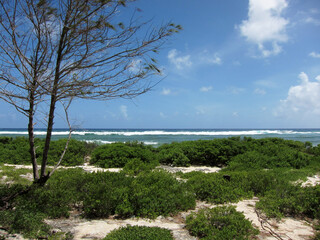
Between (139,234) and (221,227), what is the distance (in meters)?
1.36

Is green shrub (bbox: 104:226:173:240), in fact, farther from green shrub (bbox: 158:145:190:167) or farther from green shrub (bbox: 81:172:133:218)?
green shrub (bbox: 158:145:190:167)

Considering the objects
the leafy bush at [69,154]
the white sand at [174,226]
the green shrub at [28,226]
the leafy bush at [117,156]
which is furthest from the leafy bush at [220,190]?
the leafy bush at [69,154]

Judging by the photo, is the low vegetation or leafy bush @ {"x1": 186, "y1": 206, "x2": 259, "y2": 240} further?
the low vegetation

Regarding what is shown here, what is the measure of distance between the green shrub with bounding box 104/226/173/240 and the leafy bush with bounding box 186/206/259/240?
516 millimetres

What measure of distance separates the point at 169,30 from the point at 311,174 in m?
8.04

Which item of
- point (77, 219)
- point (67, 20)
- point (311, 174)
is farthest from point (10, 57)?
point (311, 174)

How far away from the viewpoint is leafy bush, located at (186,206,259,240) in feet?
11.7

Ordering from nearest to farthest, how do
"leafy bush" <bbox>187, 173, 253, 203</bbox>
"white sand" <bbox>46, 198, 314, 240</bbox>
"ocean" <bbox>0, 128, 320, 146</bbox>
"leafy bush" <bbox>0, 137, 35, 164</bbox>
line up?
"white sand" <bbox>46, 198, 314, 240</bbox>
"leafy bush" <bbox>187, 173, 253, 203</bbox>
"leafy bush" <bbox>0, 137, 35, 164</bbox>
"ocean" <bbox>0, 128, 320, 146</bbox>

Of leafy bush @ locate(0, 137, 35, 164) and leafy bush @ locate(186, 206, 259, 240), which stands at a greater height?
leafy bush @ locate(0, 137, 35, 164)

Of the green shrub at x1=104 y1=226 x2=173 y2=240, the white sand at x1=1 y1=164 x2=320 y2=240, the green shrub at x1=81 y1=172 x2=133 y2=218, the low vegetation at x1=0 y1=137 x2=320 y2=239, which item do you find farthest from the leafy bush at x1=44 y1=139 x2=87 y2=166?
the green shrub at x1=104 y1=226 x2=173 y2=240

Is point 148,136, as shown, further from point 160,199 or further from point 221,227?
point 221,227

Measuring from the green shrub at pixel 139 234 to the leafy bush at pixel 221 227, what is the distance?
20.3 inches

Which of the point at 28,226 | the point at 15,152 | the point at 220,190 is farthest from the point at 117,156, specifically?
the point at 28,226

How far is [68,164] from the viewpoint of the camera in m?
11.1
